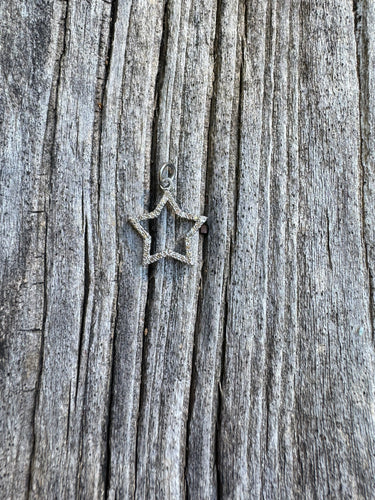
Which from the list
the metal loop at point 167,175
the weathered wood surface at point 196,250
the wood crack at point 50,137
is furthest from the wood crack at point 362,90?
the wood crack at point 50,137

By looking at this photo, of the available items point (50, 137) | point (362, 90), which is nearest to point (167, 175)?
point (50, 137)

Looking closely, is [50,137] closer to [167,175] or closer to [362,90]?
[167,175]

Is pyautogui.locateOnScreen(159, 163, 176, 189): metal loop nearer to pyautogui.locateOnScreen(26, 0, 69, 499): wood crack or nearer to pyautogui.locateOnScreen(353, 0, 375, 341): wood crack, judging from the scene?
pyautogui.locateOnScreen(26, 0, 69, 499): wood crack

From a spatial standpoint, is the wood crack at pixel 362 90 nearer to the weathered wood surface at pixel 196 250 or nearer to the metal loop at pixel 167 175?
the weathered wood surface at pixel 196 250

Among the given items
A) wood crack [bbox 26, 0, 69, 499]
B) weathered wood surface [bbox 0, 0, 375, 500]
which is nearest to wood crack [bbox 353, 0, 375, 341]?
weathered wood surface [bbox 0, 0, 375, 500]

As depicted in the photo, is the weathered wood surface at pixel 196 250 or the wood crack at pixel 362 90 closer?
the weathered wood surface at pixel 196 250
